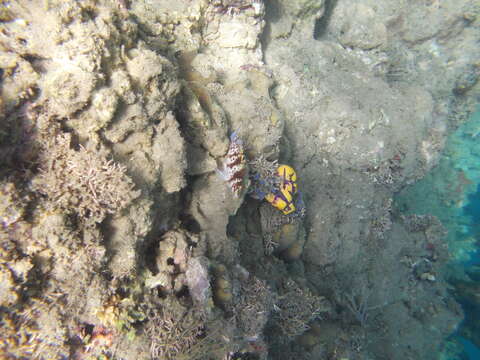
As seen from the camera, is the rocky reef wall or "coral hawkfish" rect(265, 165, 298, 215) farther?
"coral hawkfish" rect(265, 165, 298, 215)

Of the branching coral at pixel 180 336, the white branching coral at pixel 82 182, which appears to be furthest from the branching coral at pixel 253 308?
the white branching coral at pixel 82 182

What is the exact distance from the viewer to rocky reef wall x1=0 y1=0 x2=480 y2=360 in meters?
2.29

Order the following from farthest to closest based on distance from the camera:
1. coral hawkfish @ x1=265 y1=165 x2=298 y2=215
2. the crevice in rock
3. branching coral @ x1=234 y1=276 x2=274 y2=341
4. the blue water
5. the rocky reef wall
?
the blue water → the crevice in rock → coral hawkfish @ x1=265 y1=165 x2=298 y2=215 → branching coral @ x1=234 y1=276 x2=274 y2=341 → the rocky reef wall

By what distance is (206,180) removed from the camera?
12.3ft

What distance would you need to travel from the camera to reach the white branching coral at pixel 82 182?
7.51 feet

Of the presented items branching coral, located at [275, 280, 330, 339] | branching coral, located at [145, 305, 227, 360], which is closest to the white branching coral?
branching coral, located at [145, 305, 227, 360]

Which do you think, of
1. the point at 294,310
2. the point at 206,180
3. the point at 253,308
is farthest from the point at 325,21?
the point at 253,308

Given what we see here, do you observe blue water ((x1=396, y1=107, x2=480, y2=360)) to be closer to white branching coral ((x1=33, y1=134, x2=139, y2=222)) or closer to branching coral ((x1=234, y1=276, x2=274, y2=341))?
branching coral ((x1=234, y1=276, x2=274, y2=341))

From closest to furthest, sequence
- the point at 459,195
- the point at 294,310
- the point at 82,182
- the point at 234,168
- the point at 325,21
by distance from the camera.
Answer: the point at 82,182, the point at 234,168, the point at 294,310, the point at 325,21, the point at 459,195

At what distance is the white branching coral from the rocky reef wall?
0.5 inches

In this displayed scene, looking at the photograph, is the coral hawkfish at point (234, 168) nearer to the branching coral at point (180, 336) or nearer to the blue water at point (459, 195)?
the branching coral at point (180, 336)

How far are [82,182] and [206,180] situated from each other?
166 centimetres

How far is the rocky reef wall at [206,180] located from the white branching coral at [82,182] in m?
0.01

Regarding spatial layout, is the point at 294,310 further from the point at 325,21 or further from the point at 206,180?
the point at 325,21
